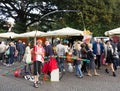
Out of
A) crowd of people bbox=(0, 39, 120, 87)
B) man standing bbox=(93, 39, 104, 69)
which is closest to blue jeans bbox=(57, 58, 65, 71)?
crowd of people bbox=(0, 39, 120, 87)

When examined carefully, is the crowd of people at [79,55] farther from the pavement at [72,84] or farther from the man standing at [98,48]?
the pavement at [72,84]

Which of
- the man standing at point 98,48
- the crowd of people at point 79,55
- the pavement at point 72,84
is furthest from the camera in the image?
the man standing at point 98,48

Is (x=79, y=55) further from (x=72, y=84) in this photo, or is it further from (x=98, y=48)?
(x=72, y=84)

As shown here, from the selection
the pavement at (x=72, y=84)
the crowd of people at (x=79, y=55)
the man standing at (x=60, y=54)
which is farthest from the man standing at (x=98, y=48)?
the pavement at (x=72, y=84)

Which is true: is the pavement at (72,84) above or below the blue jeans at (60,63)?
below

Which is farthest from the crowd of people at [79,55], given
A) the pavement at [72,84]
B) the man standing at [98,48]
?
the pavement at [72,84]

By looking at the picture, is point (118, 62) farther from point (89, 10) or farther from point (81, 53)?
point (89, 10)

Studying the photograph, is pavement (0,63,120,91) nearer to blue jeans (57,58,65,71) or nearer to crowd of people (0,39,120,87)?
crowd of people (0,39,120,87)

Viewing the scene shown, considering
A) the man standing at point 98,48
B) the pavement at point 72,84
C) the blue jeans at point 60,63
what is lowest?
the pavement at point 72,84

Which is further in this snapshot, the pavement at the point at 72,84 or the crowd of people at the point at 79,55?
the crowd of people at the point at 79,55

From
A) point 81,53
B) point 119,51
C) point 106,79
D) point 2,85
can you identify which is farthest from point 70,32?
point 2,85

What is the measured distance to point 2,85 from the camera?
1251 cm

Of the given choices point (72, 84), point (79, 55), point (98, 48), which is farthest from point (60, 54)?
point (72, 84)

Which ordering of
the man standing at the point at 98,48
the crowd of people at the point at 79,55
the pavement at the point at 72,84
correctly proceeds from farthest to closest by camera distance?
the man standing at the point at 98,48
the crowd of people at the point at 79,55
the pavement at the point at 72,84
